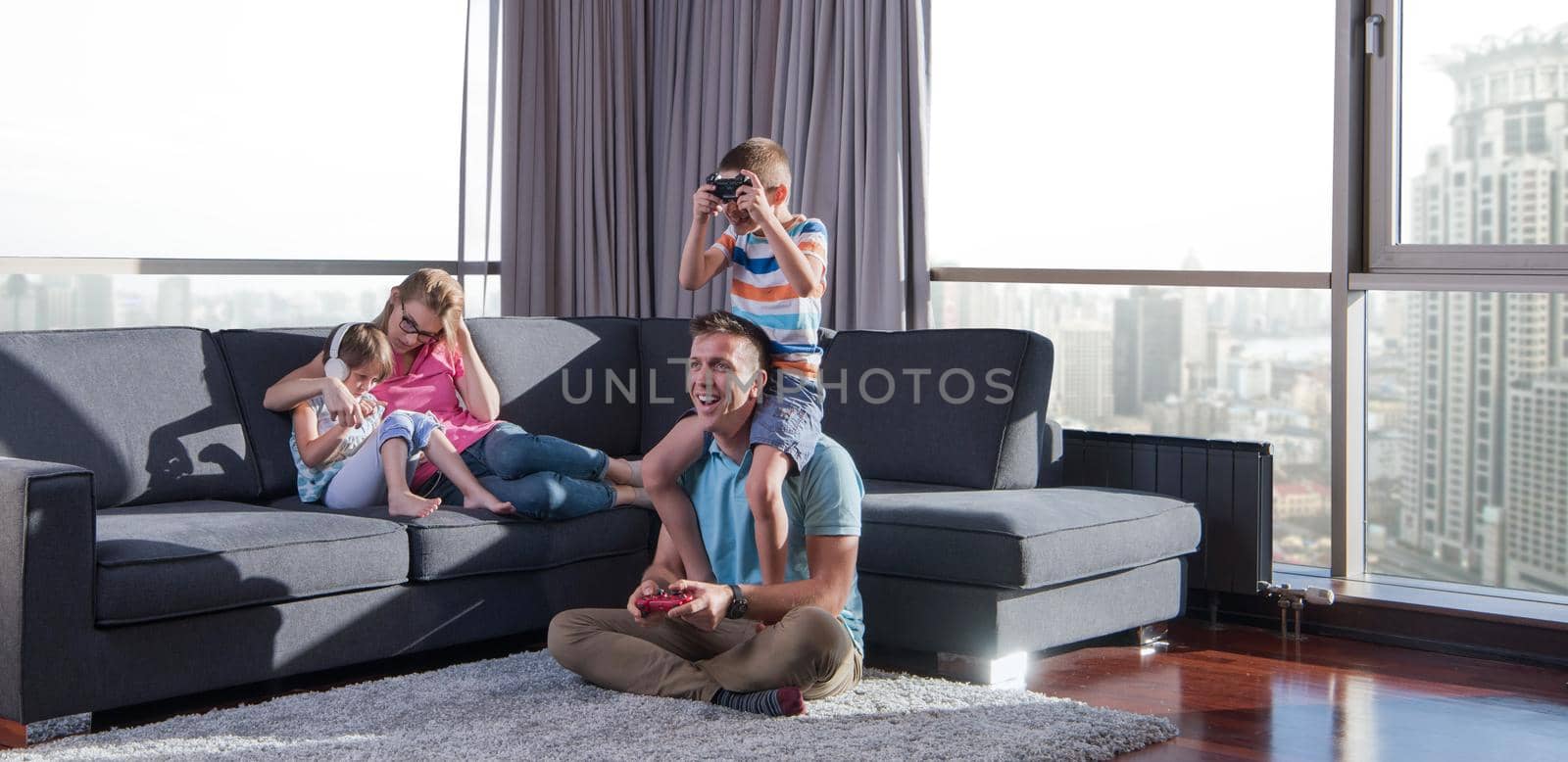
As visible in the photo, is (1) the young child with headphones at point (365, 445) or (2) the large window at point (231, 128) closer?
(1) the young child with headphones at point (365, 445)

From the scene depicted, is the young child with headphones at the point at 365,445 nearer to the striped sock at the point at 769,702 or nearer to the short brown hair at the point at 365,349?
the short brown hair at the point at 365,349

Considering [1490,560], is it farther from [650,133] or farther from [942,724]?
[650,133]

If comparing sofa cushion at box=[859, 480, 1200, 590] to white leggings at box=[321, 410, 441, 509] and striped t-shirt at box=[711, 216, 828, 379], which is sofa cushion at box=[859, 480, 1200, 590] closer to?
striped t-shirt at box=[711, 216, 828, 379]

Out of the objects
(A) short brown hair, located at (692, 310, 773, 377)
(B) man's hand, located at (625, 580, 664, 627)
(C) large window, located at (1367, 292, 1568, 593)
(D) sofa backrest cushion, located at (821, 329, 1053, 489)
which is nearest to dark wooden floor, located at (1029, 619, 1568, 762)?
(C) large window, located at (1367, 292, 1568, 593)

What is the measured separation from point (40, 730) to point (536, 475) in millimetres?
1156

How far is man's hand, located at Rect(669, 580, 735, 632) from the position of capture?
2.66 metres

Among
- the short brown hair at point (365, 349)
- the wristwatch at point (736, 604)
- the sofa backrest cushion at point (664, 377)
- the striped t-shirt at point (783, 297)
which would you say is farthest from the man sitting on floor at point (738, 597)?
the sofa backrest cushion at point (664, 377)

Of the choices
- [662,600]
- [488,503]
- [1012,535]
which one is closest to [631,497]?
[488,503]

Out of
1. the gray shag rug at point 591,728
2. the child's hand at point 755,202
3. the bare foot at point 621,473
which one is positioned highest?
the child's hand at point 755,202

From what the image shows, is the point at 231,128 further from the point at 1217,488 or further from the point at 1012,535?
the point at 1217,488

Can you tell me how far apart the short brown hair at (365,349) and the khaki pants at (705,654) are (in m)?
0.94

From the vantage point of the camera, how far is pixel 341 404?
140 inches

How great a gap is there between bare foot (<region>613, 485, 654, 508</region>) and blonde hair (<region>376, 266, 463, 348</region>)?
1.86ft

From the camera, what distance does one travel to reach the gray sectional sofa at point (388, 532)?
2797 millimetres
